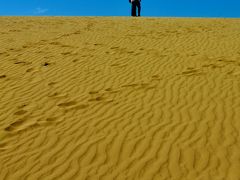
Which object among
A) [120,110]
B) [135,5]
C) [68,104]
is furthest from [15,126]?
[135,5]

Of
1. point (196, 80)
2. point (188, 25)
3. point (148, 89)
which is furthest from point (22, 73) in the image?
point (188, 25)

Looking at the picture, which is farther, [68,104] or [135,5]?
[135,5]

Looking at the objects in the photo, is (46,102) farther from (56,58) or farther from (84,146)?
(56,58)

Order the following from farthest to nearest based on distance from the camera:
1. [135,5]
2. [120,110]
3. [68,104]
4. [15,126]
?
1. [135,5]
2. [68,104]
3. [120,110]
4. [15,126]

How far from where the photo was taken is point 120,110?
6.98 meters

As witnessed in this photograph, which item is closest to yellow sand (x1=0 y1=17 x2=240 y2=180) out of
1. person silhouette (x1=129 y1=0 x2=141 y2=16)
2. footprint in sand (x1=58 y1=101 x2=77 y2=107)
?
footprint in sand (x1=58 y1=101 x2=77 y2=107)

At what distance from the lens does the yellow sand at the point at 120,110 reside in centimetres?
514

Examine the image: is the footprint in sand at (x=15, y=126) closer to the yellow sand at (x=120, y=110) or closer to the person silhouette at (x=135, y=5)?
the yellow sand at (x=120, y=110)

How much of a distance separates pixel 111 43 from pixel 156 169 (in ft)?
28.7

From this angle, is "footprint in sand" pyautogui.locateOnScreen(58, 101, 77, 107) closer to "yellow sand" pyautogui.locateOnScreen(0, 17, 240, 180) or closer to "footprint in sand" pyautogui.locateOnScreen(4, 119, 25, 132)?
"yellow sand" pyautogui.locateOnScreen(0, 17, 240, 180)

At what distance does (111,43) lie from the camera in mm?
13297

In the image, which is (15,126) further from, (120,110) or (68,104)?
(120,110)

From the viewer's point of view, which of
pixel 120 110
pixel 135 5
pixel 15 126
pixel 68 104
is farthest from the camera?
pixel 135 5

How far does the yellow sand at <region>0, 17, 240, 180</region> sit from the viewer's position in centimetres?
514
